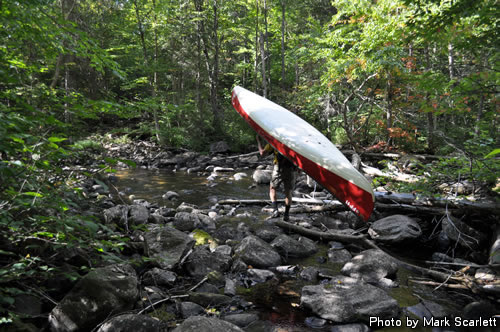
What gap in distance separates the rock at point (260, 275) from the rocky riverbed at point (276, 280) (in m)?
0.01

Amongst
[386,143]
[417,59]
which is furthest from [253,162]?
[417,59]

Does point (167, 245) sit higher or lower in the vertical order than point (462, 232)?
higher

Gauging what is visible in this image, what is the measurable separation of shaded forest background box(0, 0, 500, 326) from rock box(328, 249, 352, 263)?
1.84 meters

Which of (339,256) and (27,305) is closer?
(27,305)

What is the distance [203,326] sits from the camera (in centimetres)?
201

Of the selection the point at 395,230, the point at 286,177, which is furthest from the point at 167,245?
the point at 395,230

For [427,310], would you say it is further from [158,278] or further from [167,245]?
[167,245]

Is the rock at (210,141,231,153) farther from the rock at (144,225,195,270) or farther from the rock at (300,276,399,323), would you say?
the rock at (300,276,399,323)

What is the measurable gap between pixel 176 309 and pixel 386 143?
456 inches

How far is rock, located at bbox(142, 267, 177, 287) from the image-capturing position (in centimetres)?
289

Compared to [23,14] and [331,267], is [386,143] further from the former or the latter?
[23,14]

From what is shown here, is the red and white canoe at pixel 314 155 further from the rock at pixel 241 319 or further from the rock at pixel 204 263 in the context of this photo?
Result: the rock at pixel 241 319

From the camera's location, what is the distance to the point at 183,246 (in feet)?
11.4

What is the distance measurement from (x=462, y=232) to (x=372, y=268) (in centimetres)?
178
